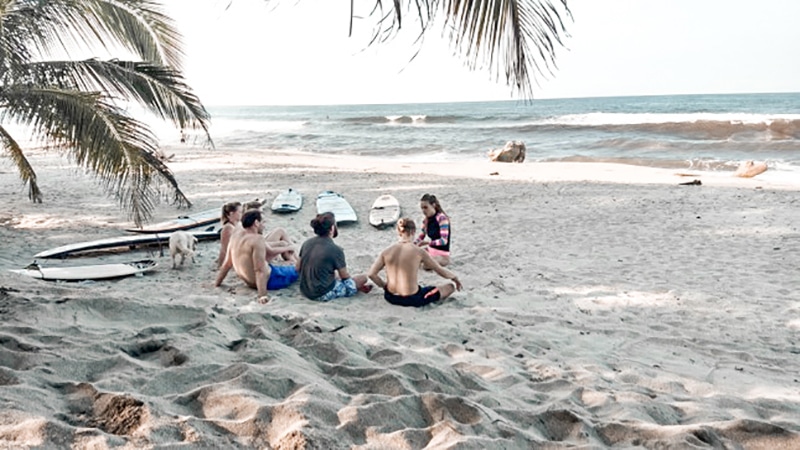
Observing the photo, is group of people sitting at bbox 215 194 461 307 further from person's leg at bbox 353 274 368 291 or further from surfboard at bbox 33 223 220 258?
surfboard at bbox 33 223 220 258

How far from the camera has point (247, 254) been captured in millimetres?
5668

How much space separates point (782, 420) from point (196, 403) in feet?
9.52

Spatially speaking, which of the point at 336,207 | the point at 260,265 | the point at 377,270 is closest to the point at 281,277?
the point at 260,265

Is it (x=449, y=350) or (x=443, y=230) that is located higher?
(x=443, y=230)

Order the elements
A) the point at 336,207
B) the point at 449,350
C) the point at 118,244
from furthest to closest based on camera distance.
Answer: the point at 336,207 < the point at 118,244 < the point at 449,350

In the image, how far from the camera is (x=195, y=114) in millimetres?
7246

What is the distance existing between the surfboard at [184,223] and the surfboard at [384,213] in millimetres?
2541

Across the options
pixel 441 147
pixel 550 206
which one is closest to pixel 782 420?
pixel 550 206

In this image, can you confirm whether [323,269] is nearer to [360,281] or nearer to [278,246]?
[360,281]

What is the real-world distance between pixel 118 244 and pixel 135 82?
219cm

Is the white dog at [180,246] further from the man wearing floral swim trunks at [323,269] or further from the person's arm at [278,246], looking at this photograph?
the man wearing floral swim trunks at [323,269]

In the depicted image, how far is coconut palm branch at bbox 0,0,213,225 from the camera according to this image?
5.81 m

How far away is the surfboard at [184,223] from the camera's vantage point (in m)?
8.59

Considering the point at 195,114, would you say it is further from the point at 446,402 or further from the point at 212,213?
the point at 446,402
